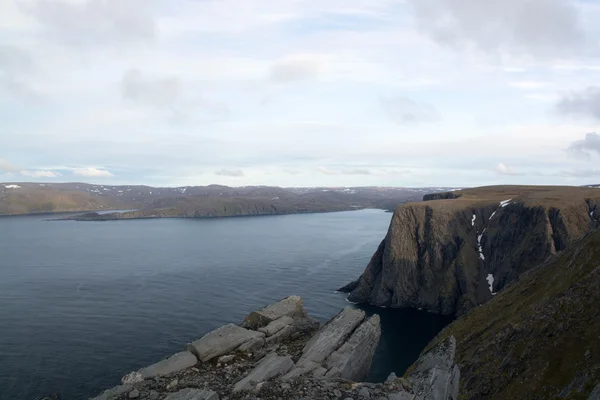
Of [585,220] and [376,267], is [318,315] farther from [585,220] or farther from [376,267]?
[585,220]

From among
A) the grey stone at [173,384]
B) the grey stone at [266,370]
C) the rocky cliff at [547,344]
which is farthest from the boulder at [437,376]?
the grey stone at [173,384]

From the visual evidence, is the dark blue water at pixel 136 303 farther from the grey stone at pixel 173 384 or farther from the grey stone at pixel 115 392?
the grey stone at pixel 173 384

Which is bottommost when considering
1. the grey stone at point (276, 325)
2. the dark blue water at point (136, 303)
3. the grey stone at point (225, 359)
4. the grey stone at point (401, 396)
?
the dark blue water at point (136, 303)

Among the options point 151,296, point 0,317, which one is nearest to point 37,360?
point 0,317

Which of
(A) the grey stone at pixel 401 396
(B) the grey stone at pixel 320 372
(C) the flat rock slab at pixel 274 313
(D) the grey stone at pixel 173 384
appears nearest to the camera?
(A) the grey stone at pixel 401 396

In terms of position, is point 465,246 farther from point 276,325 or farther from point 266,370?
point 266,370

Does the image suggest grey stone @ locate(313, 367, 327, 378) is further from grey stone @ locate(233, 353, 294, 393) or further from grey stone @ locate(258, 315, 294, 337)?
grey stone @ locate(258, 315, 294, 337)

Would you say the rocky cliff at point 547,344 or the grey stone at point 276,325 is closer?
the grey stone at point 276,325
